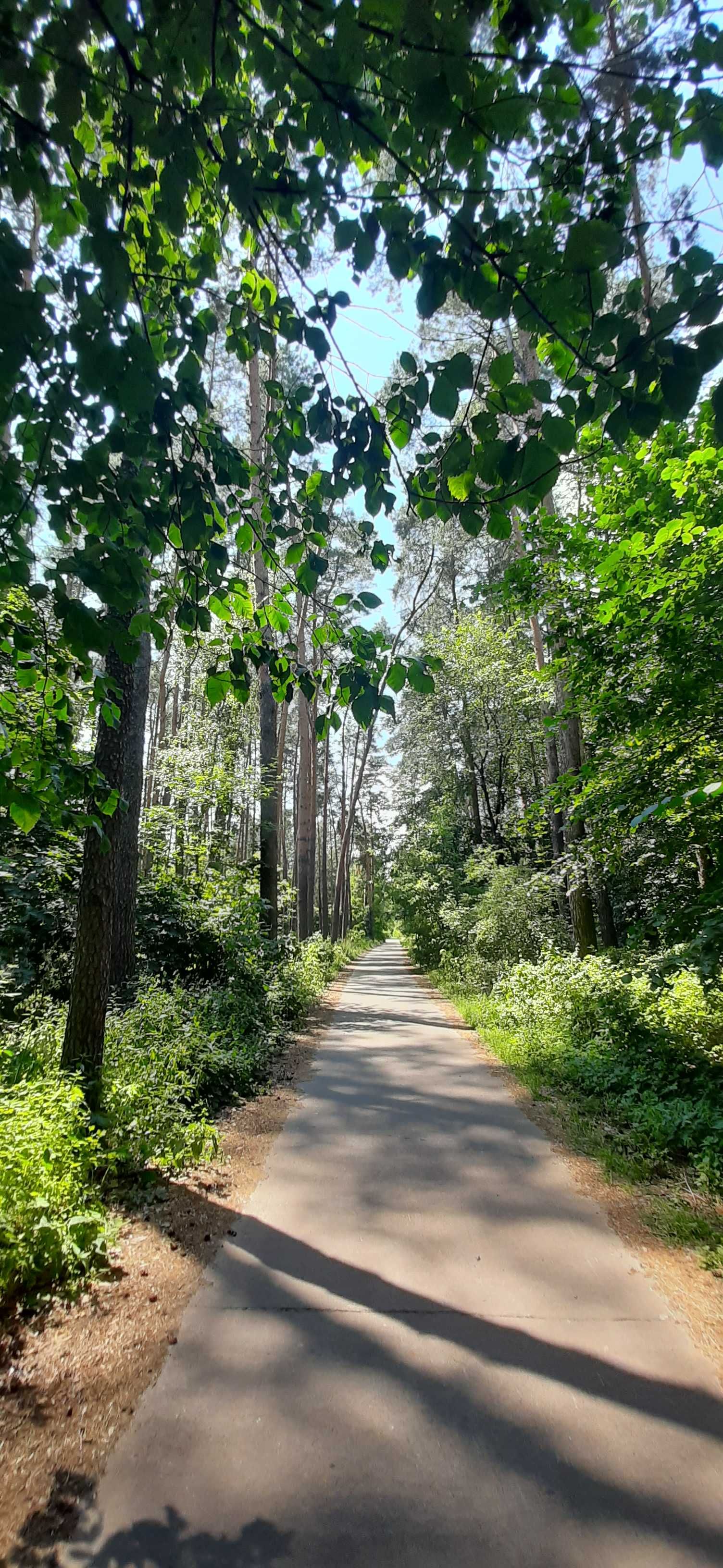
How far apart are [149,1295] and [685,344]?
406 centimetres

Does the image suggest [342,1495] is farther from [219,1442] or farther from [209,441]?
[209,441]

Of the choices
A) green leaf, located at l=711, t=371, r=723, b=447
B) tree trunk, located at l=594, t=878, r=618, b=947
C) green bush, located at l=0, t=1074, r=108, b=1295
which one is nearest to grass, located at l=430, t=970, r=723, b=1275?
tree trunk, located at l=594, t=878, r=618, b=947

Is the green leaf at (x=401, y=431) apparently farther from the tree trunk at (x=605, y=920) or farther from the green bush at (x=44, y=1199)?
the tree trunk at (x=605, y=920)

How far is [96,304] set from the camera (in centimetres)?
188

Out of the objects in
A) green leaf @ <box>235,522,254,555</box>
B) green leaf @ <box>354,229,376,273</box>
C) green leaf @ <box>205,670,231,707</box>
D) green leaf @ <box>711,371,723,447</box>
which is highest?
green leaf @ <box>354,229,376,273</box>

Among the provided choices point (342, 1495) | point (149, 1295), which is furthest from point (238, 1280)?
point (342, 1495)

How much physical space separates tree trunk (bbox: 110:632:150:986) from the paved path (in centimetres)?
335

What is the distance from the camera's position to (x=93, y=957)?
4.61 meters

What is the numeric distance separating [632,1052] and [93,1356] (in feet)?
16.1

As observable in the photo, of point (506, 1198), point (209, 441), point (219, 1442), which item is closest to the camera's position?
point (219, 1442)

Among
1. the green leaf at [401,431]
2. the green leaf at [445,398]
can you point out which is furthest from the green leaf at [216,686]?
the green leaf at [445,398]

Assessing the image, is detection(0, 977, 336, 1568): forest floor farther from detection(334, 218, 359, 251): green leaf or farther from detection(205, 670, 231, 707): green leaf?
detection(334, 218, 359, 251): green leaf

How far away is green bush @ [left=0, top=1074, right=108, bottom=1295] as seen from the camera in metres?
2.85

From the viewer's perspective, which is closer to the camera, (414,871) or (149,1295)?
(149,1295)
